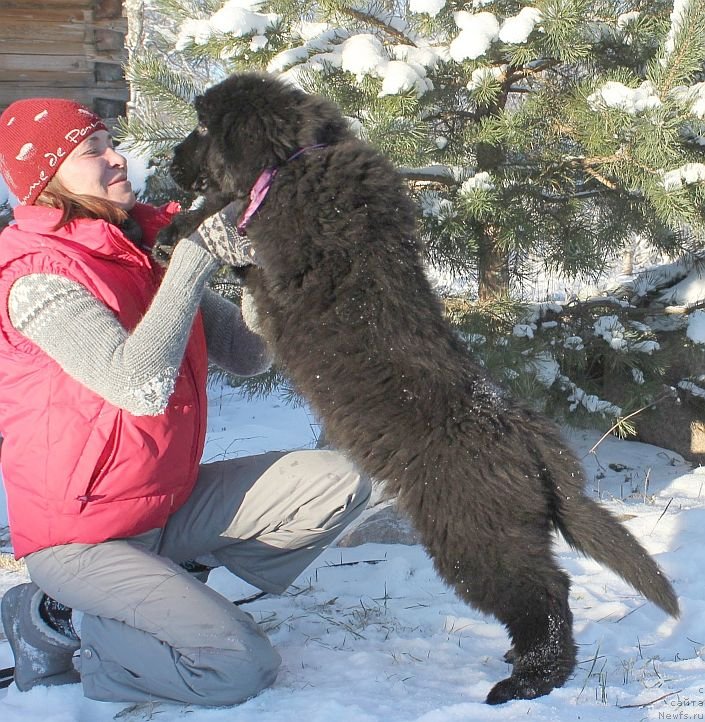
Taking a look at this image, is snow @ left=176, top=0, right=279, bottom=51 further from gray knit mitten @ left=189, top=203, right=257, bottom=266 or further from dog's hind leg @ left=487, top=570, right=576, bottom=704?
dog's hind leg @ left=487, top=570, right=576, bottom=704

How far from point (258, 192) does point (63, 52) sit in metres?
5.87

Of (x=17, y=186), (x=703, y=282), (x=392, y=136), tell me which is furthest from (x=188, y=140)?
(x=703, y=282)

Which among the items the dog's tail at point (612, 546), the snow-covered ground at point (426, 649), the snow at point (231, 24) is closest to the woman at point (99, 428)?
the snow-covered ground at point (426, 649)

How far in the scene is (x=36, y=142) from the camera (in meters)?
2.02

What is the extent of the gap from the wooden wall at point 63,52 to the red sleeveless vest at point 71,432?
18.2 ft

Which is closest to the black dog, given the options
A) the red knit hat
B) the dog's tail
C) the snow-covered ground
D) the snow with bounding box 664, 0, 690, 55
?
the dog's tail

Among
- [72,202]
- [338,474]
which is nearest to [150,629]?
[338,474]

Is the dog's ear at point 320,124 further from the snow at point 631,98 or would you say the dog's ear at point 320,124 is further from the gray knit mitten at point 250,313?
the snow at point 631,98

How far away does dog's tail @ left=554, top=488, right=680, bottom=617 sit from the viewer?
193cm

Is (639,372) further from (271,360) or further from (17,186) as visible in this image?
(17,186)

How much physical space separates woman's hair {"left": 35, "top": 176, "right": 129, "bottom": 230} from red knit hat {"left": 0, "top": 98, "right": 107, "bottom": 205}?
0.08ft

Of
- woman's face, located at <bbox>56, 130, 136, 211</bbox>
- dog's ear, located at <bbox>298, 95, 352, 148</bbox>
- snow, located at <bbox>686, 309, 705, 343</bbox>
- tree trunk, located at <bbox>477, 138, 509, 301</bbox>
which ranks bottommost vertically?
snow, located at <bbox>686, 309, 705, 343</bbox>

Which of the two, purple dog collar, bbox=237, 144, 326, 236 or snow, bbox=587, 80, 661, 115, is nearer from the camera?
purple dog collar, bbox=237, 144, 326, 236

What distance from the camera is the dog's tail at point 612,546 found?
1928 millimetres
